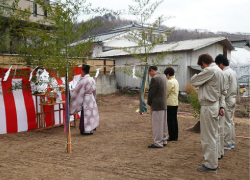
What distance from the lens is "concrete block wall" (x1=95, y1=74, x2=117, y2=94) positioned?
1473 cm

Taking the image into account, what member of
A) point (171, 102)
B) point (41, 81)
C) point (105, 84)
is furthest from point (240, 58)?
point (41, 81)

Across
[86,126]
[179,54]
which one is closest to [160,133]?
[86,126]

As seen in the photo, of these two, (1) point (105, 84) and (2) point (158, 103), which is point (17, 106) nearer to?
(2) point (158, 103)

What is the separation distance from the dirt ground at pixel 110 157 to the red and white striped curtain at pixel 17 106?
298 millimetres

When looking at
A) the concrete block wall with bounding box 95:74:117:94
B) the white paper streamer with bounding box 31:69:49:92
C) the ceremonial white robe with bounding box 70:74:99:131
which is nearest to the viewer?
the ceremonial white robe with bounding box 70:74:99:131

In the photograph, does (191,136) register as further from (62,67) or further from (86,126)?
(62,67)

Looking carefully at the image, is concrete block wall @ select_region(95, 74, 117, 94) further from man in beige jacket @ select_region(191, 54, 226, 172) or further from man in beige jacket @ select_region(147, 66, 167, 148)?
man in beige jacket @ select_region(191, 54, 226, 172)

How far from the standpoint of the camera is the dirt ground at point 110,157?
3650 mm

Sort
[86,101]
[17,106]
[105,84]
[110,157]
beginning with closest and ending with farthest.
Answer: [110,157], [86,101], [17,106], [105,84]

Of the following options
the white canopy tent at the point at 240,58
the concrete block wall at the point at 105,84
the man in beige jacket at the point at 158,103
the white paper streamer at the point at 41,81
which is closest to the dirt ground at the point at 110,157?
the man in beige jacket at the point at 158,103

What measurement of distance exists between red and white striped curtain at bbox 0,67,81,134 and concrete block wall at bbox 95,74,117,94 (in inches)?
308

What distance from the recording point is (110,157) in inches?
177

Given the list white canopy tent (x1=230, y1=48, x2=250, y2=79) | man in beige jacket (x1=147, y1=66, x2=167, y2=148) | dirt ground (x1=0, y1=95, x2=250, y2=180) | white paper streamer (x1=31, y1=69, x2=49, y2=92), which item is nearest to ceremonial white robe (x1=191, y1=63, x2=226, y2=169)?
dirt ground (x1=0, y1=95, x2=250, y2=180)

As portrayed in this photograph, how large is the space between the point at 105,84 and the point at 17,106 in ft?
29.3
